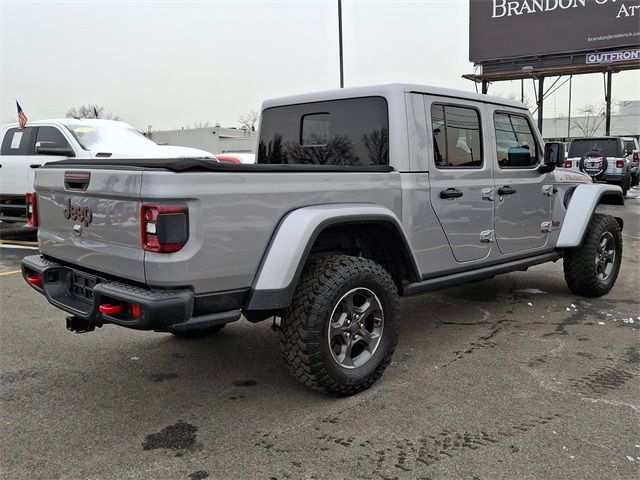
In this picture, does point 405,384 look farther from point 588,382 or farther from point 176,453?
point 176,453

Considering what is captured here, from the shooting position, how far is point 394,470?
271 centimetres

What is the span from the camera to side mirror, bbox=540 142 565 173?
511 cm

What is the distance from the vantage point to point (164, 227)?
2727 millimetres

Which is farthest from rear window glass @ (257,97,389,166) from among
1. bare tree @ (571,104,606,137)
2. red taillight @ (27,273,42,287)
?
bare tree @ (571,104,606,137)

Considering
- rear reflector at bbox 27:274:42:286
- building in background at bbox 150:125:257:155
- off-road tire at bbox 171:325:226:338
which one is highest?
building in background at bbox 150:125:257:155

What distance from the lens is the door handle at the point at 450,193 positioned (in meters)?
→ 4.14

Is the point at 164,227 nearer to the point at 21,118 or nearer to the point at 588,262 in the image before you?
the point at 588,262

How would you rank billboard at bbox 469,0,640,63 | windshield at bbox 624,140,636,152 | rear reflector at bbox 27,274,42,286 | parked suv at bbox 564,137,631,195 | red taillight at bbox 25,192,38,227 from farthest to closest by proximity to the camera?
billboard at bbox 469,0,640,63
windshield at bbox 624,140,636,152
parked suv at bbox 564,137,631,195
red taillight at bbox 25,192,38,227
rear reflector at bbox 27,274,42,286

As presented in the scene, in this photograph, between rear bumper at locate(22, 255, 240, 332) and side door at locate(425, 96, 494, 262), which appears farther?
side door at locate(425, 96, 494, 262)

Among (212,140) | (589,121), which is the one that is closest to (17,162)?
(212,140)

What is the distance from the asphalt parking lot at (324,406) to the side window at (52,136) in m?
4.33

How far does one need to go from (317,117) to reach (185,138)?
44.0 metres

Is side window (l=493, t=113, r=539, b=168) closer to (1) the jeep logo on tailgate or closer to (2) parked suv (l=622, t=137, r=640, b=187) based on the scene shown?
(1) the jeep logo on tailgate

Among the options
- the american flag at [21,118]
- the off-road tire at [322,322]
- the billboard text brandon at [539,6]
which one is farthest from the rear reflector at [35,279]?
the billboard text brandon at [539,6]
